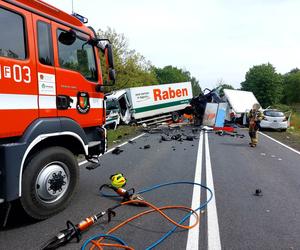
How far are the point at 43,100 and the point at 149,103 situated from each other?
59.9 ft

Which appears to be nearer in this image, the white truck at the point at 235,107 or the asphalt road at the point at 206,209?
the asphalt road at the point at 206,209

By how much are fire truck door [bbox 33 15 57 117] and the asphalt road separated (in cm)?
160

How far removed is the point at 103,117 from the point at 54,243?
2647mm

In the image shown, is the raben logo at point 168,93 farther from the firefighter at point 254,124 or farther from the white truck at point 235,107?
the firefighter at point 254,124

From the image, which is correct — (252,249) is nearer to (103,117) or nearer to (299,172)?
(103,117)

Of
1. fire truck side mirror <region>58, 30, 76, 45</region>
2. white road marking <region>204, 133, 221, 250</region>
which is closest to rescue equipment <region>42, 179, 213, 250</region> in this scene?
white road marking <region>204, 133, 221, 250</region>

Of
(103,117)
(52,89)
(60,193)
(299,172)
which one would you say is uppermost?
(52,89)

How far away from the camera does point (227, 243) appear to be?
3.65m

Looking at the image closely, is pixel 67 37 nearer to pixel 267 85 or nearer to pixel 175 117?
pixel 175 117

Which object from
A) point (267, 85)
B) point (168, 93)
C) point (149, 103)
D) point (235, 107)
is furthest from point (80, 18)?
point (267, 85)

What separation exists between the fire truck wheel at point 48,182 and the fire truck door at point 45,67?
0.62 metres

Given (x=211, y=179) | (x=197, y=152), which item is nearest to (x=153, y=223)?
(x=211, y=179)

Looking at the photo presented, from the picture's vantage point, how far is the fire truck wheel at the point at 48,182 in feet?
13.0

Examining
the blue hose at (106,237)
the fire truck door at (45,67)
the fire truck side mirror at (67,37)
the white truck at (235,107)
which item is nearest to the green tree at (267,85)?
the white truck at (235,107)
